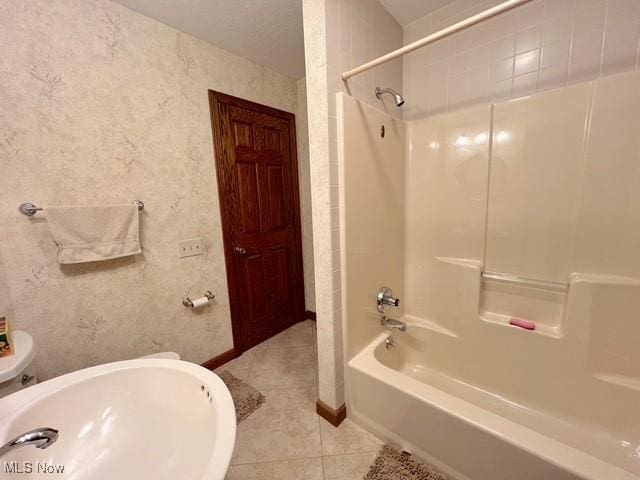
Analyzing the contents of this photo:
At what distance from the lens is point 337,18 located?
3.85 ft

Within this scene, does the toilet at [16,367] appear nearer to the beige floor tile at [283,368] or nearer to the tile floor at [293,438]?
the tile floor at [293,438]

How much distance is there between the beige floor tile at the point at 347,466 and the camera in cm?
115

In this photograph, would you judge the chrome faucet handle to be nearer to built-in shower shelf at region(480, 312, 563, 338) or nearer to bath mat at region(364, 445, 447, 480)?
built-in shower shelf at region(480, 312, 563, 338)

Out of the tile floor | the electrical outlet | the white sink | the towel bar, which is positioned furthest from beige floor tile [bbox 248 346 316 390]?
the towel bar

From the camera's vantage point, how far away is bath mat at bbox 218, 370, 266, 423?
5.00ft

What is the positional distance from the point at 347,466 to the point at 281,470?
1.01 ft

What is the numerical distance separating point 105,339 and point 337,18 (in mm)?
2028

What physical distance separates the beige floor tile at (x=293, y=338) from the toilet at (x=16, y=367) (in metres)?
1.45

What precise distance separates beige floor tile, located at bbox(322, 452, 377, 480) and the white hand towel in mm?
1470

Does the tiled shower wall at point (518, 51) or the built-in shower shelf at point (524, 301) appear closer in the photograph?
the tiled shower wall at point (518, 51)

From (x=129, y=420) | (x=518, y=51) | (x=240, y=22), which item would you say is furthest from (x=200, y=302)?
(x=518, y=51)

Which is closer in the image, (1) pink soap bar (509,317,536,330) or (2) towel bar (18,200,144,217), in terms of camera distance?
(2) towel bar (18,200,144,217)

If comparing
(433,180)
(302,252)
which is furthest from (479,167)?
(302,252)

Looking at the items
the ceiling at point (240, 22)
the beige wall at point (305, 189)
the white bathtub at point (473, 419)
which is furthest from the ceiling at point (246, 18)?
the white bathtub at point (473, 419)
